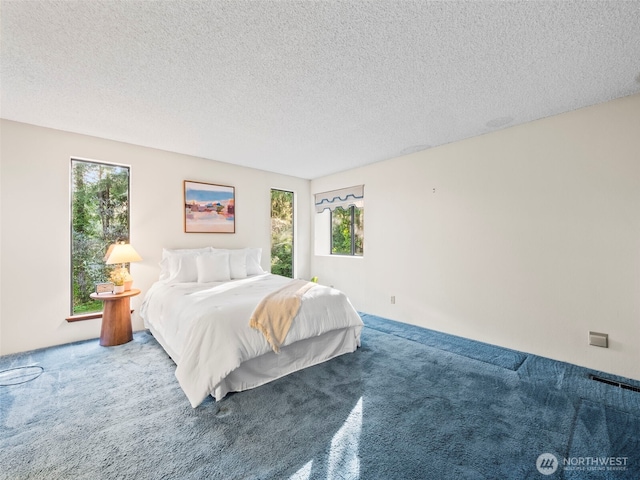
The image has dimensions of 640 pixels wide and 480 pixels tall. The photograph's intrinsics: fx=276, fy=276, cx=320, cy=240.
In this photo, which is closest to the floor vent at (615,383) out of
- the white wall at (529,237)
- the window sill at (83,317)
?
the white wall at (529,237)

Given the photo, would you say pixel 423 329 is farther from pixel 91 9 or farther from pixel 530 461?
pixel 91 9

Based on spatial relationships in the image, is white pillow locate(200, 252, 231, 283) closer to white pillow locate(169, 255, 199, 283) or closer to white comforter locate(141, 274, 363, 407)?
A: white pillow locate(169, 255, 199, 283)

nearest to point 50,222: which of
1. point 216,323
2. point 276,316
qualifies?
point 216,323

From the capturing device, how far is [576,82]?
2.21m

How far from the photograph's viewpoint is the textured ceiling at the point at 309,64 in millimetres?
1550

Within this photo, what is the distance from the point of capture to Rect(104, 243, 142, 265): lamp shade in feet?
10.3

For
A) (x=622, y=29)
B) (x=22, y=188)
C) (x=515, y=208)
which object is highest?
(x=622, y=29)

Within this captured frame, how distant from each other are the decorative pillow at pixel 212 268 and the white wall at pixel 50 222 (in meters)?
0.67

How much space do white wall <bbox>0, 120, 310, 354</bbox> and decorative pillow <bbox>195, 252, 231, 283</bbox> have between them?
2.21 feet

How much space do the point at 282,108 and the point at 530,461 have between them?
3105mm

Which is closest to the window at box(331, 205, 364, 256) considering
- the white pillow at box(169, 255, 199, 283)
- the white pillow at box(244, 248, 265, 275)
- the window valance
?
the window valance

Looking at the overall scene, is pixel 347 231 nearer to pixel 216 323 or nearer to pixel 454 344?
pixel 454 344

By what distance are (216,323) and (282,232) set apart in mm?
3353

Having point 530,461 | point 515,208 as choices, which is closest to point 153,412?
point 530,461
